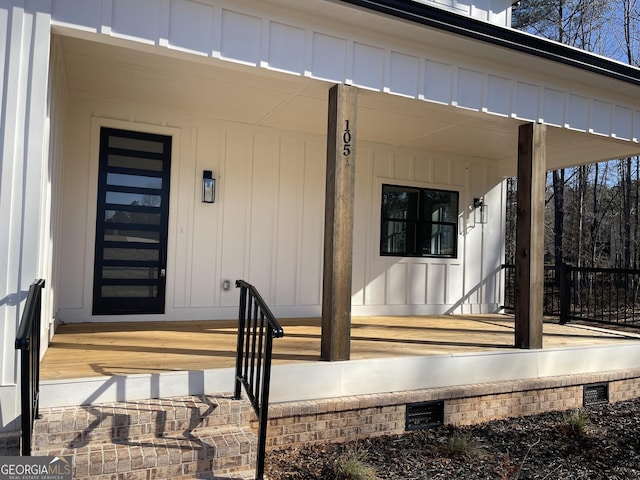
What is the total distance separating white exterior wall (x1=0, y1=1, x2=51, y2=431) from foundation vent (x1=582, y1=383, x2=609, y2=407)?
16.2ft

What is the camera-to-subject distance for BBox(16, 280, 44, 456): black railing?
2.06 meters

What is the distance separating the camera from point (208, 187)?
557 cm

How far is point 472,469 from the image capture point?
335 centimetres

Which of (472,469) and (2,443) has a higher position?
(2,443)

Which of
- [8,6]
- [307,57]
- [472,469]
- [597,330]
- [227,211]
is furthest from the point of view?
[597,330]

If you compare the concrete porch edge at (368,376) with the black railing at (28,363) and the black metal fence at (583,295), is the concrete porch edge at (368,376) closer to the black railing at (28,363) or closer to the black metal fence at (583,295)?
the black railing at (28,363)

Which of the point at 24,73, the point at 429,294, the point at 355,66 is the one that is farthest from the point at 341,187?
the point at 429,294

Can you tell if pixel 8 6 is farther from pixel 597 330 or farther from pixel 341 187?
pixel 597 330

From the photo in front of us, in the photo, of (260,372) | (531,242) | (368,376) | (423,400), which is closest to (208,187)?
(368,376)

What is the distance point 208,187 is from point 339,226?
240cm

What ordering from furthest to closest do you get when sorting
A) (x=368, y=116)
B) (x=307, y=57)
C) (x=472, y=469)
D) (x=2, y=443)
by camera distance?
(x=368, y=116)
(x=307, y=57)
(x=472, y=469)
(x=2, y=443)

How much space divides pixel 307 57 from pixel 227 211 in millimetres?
2565

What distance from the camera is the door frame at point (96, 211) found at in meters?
5.11

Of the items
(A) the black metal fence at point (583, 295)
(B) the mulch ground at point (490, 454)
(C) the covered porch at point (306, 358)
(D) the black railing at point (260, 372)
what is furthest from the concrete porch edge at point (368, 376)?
(A) the black metal fence at point (583, 295)
